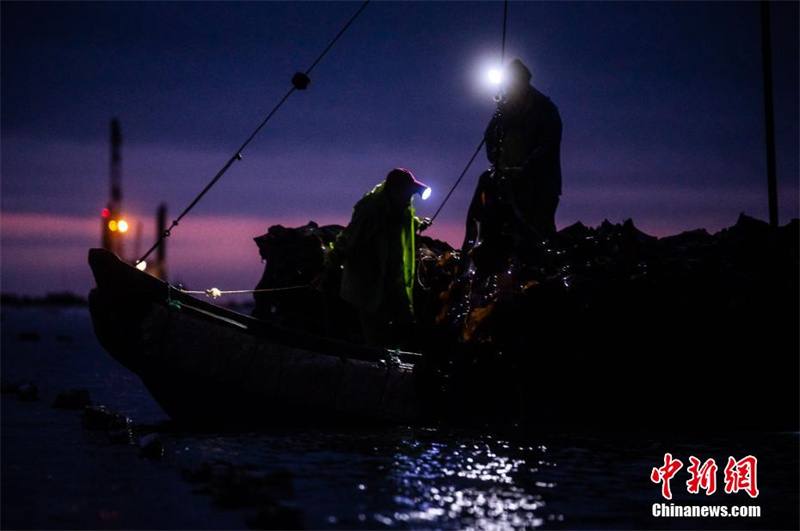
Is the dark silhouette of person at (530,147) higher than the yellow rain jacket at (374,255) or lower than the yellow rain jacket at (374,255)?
higher

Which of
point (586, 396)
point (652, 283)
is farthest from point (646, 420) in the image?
point (652, 283)

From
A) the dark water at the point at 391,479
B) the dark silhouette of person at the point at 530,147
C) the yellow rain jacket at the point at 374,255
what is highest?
the dark silhouette of person at the point at 530,147

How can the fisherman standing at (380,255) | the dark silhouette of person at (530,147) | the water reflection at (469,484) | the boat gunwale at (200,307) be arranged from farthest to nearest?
1. the dark silhouette of person at (530,147)
2. the fisherman standing at (380,255)
3. the boat gunwale at (200,307)
4. the water reflection at (469,484)

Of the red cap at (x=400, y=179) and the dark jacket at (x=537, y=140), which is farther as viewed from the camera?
the dark jacket at (x=537, y=140)

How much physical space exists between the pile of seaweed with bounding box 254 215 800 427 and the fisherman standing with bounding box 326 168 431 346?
2.49 feet

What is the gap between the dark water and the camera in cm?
712

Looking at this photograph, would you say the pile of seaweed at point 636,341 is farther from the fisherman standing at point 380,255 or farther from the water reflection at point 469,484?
the water reflection at point 469,484

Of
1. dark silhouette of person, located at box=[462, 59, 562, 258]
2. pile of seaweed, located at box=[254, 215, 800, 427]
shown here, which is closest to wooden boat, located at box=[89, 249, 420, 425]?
pile of seaweed, located at box=[254, 215, 800, 427]

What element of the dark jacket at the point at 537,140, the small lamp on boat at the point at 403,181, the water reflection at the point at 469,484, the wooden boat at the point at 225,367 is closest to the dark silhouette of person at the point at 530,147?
the dark jacket at the point at 537,140

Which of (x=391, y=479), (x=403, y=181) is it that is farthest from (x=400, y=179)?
(x=391, y=479)

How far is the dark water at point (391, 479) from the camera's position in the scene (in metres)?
7.12

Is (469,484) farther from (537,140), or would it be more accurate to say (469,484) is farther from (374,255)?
(537,140)

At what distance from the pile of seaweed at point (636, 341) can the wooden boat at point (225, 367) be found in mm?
720

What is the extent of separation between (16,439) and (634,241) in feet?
24.5
